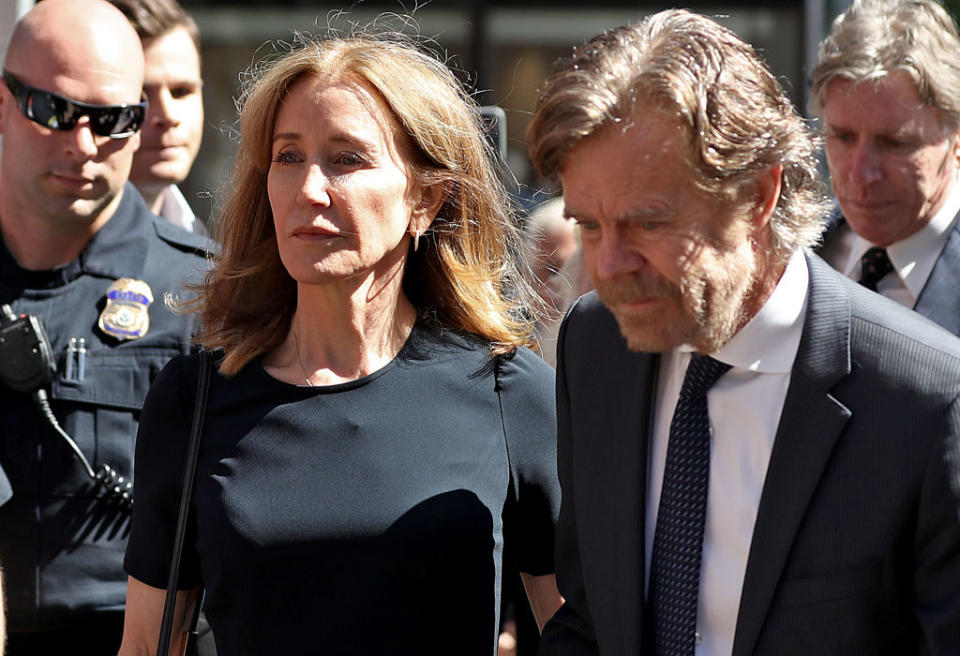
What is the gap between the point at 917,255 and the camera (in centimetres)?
334

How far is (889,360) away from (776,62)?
637 centimetres

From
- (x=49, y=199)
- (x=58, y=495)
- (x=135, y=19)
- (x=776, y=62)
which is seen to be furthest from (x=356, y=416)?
(x=776, y=62)

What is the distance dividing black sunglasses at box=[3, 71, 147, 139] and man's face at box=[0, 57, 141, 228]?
2 centimetres

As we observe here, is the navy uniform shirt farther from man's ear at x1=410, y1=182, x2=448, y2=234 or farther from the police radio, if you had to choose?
man's ear at x1=410, y1=182, x2=448, y2=234

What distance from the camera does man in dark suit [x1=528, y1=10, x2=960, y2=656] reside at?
1911 mm

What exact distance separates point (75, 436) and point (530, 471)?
135 centimetres

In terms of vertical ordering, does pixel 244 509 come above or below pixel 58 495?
above

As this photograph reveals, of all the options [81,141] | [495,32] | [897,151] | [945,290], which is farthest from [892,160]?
[495,32]

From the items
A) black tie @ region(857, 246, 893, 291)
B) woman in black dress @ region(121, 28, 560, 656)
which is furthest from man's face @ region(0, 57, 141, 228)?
black tie @ region(857, 246, 893, 291)

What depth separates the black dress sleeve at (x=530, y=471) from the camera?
2648 millimetres

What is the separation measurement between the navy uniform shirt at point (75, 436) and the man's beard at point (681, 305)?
1518mm

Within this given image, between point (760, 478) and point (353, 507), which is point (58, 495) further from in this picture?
point (760, 478)

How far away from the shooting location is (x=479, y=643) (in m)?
2.52

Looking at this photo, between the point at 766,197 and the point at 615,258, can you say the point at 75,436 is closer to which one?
the point at 615,258
